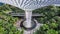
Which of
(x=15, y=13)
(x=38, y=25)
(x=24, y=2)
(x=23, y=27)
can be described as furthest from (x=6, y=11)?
(x=24, y=2)

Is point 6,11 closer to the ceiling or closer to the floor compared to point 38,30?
closer to the ceiling

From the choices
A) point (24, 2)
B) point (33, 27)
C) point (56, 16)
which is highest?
point (24, 2)

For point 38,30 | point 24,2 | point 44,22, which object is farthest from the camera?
point 44,22

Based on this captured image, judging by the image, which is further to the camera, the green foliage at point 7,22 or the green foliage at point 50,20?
the green foliage at point 50,20

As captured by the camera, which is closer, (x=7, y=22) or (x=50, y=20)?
(x=7, y=22)

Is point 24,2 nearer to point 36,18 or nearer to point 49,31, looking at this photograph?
point 49,31

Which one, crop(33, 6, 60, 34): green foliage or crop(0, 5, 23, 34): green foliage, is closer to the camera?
crop(0, 5, 23, 34): green foliage

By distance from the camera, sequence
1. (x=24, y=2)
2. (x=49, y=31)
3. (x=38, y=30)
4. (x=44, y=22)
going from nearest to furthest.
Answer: (x=24, y=2) < (x=49, y=31) < (x=38, y=30) < (x=44, y=22)

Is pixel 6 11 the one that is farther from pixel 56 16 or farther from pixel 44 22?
pixel 56 16

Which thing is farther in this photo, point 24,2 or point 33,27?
point 33,27
